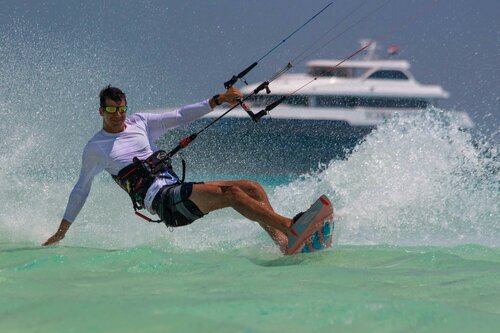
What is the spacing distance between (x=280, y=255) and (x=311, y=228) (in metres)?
0.37

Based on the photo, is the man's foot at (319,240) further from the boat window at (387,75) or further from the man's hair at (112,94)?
the boat window at (387,75)

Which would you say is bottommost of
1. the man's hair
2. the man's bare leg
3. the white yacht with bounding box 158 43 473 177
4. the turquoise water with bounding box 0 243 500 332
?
the turquoise water with bounding box 0 243 500 332

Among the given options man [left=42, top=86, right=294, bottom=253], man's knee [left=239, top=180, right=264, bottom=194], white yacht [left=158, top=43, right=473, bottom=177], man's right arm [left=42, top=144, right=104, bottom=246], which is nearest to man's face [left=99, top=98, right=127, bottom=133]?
man [left=42, top=86, right=294, bottom=253]

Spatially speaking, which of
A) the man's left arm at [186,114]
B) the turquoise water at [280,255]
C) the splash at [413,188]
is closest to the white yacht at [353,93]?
the turquoise water at [280,255]

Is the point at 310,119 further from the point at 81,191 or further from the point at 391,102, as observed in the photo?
the point at 81,191

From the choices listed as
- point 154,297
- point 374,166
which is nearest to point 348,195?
point 374,166

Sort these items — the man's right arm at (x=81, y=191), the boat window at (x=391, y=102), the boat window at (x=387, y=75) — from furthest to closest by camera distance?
the boat window at (x=387, y=75), the boat window at (x=391, y=102), the man's right arm at (x=81, y=191)

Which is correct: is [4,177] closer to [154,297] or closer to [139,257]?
[139,257]

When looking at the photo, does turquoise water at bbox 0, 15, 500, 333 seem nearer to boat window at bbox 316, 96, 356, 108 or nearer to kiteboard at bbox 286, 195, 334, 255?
kiteboard at bbox 286, 195, 334, 255

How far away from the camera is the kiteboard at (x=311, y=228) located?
5.54 meters

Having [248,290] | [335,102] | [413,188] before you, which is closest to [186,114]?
[248,290]

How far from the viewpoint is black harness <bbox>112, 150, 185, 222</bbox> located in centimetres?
596

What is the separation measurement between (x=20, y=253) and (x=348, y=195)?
366 cm

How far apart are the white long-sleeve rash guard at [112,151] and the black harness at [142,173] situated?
0.07 meters
